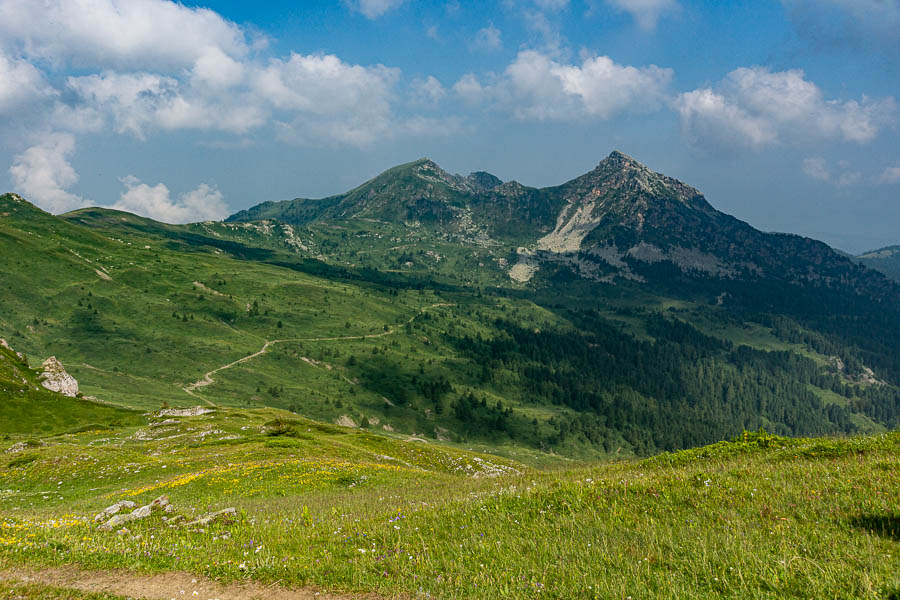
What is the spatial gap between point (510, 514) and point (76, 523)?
16264mm

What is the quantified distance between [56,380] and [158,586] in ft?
505

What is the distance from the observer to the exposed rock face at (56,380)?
117725 millimetres

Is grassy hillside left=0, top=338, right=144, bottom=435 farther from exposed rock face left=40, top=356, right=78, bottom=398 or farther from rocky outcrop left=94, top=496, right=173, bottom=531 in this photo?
rocky outcrop left=94, top=496, right=173, bottom=531

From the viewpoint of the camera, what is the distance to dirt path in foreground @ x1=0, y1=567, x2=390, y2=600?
29.7 ft

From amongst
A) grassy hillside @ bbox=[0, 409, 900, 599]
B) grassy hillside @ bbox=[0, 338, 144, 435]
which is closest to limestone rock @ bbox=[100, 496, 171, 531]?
grassy hillside @ bbox=[0, 409, 900, 599]

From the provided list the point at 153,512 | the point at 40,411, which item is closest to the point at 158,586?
the point at 153,512

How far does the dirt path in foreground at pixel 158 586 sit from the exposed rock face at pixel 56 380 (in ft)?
476

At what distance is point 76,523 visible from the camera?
15828mm

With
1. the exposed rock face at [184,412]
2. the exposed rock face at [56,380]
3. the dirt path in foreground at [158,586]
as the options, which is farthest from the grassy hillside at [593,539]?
the exposed rock face at [56,380]

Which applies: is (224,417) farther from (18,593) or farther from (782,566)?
(782,566)

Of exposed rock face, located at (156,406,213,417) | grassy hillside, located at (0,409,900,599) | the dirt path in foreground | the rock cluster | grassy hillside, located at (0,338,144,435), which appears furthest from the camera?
exposed rock face, located at (156,406,213,417)

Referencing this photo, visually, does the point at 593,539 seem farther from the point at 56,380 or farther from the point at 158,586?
→ the point at 56,380

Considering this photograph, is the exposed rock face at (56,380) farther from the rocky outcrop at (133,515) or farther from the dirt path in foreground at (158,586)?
the dirt path in foreground at (158,586)

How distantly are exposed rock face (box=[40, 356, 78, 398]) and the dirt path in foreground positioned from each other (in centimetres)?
14515
